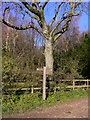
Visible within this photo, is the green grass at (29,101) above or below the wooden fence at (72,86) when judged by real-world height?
below

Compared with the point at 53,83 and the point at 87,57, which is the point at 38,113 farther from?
the point at 87,57

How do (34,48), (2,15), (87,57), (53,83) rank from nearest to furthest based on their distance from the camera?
(53,83) → (2,15) → (87,57) → (34,48)

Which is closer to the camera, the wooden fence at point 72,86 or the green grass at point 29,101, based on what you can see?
the green grass at point 29,101

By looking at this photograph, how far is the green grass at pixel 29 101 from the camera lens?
253 inches

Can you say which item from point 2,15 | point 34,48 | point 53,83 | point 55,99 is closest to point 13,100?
point 55,99

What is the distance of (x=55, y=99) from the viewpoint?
8297mm

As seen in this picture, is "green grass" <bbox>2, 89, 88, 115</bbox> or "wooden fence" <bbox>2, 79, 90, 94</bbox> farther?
"wooden fence" <bbox>2, 79, 90, 94</bbox>

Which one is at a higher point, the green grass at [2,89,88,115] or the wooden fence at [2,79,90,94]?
the wooden fence at [2,79,90,94]

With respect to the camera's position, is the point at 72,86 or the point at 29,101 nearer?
the point at 29,101

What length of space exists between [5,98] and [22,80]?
1.20m

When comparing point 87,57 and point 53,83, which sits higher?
point 87,57

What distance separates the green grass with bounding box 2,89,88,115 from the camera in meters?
6.42

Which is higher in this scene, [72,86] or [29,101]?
[72,86]

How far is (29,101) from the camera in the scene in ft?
24.3
